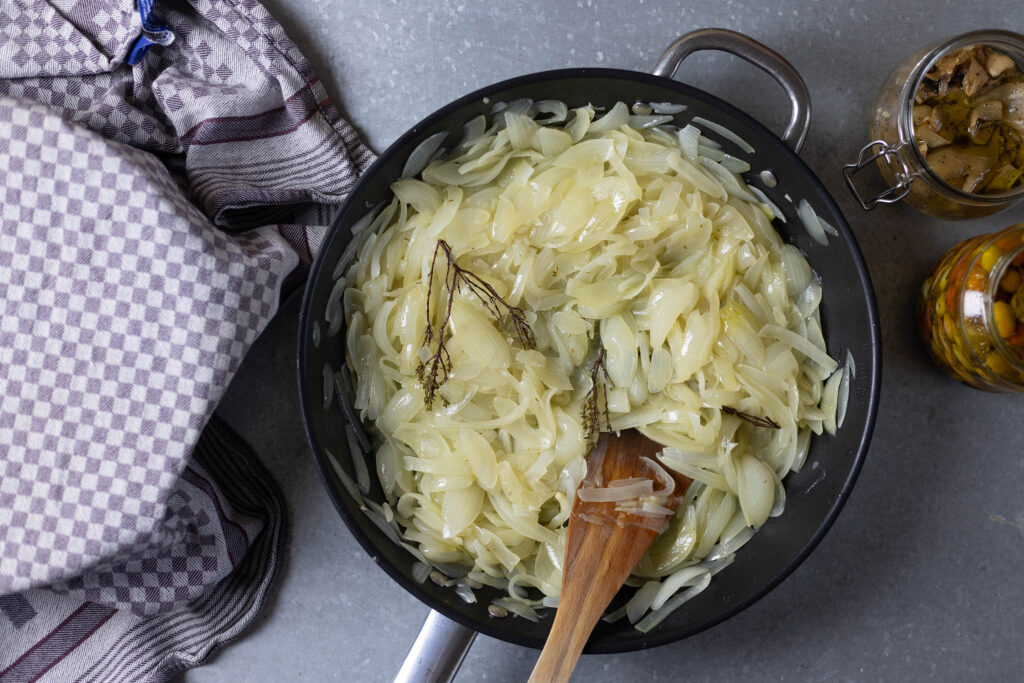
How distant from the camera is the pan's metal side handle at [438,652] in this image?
44.0 inches

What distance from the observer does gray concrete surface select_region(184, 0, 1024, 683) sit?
4.29 feet

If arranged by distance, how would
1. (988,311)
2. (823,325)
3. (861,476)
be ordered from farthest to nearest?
1. (861,476)
2. (823,325)
3. (988,311)

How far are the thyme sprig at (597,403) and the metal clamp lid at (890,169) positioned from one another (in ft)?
1.69

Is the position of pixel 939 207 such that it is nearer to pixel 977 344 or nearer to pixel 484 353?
pixel 977 344

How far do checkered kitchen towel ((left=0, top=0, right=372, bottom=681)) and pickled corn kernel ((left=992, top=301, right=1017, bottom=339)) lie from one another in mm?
1062

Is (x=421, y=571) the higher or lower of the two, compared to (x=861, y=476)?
lower

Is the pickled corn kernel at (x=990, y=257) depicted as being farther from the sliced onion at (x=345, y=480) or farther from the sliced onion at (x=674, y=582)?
the sliced onion at (x=345, y=480)

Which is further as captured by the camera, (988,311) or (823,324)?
(823,324)

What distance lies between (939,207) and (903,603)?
0.71 meters

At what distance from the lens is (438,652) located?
3.68 feet

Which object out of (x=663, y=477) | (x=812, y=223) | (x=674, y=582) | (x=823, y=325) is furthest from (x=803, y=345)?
(x=674, y=582)

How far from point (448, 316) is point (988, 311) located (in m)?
0.82

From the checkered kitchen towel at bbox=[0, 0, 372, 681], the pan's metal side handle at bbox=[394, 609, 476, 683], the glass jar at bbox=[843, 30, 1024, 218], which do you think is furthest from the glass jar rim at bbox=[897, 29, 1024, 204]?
the pan's metal side handle at bbox=[394, 609, 476, 683]

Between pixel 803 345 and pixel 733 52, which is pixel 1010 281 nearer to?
pixel 803 345
